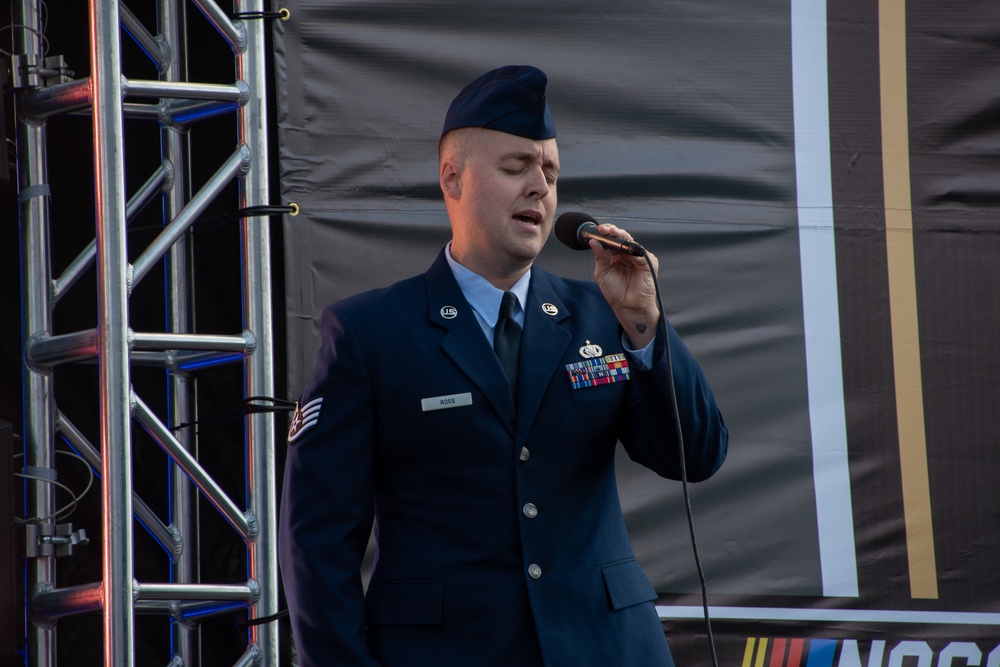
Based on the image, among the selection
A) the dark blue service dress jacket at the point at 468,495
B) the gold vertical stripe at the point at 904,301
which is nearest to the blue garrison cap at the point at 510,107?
the dark blue service dress jacket at the point at 468,495

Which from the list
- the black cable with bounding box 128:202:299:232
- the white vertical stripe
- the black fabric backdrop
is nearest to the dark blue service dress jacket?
the black cable with bounding box 128:202:299:232

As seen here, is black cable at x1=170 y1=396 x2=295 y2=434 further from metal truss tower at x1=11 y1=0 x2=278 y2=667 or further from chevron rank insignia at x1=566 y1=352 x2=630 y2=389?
chevron rank insignia at x1=566 y1=352 x2=630 y2=389

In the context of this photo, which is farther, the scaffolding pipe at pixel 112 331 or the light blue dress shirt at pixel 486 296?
the scaffolding pipe at pixel 112 331

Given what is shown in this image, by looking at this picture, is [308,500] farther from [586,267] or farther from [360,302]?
[586,267]

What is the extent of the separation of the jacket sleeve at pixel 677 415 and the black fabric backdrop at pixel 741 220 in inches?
53.1

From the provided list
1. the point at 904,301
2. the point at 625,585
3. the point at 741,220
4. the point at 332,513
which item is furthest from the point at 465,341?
the point at 904,301

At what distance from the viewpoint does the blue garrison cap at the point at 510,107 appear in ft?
5.32

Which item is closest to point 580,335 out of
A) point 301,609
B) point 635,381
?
point 635,381

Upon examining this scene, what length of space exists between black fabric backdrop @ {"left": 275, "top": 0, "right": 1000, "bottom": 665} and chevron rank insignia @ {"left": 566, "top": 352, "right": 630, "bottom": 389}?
130cm

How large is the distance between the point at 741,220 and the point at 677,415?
1.66m

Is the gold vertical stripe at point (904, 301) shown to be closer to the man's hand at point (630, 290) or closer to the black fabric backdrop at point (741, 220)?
the black fabric backdrop at point (741, 220)

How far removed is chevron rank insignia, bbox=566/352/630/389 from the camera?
5.23 feet

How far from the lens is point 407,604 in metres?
1.51

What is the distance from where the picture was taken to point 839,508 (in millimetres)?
2904
